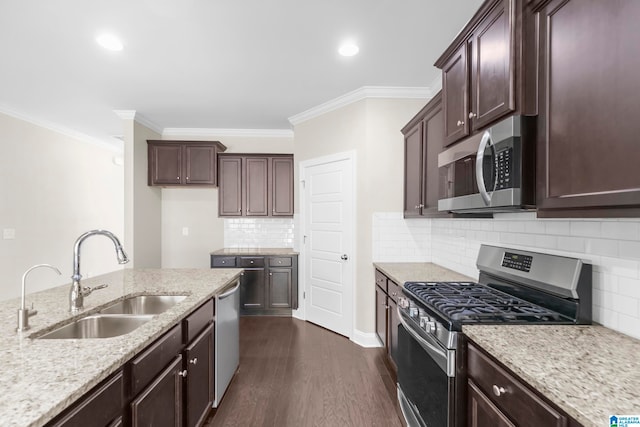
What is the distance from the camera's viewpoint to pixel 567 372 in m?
0.92

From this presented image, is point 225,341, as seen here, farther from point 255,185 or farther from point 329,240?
point 255,185

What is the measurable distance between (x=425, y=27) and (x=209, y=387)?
2.95m

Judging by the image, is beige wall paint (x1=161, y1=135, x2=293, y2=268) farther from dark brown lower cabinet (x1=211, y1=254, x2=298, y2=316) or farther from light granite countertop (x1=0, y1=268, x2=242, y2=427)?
light granite countertop (x1=0, y1=268, x2=242, y2=427)

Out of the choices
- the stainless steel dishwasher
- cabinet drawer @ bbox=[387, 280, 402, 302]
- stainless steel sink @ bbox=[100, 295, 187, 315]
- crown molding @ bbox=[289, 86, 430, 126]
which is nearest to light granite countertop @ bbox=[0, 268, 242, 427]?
stainless steel sink @ bbox=[100, 295, 187, 315]

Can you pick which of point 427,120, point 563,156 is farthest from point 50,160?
point 563,156

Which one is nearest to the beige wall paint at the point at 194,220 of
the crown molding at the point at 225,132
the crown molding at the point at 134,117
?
the crown molding at the point at 225,132

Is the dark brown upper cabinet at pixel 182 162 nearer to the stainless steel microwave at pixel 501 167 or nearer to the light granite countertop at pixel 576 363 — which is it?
the stainless steel microwave at pixel 501 167

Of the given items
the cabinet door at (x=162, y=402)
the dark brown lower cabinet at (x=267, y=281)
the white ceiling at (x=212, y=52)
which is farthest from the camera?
the dark brown lower cabinet at (x=267, y=281)

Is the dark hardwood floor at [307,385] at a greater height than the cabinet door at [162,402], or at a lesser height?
lesser

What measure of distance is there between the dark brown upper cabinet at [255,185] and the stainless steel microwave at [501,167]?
2960 millimetres

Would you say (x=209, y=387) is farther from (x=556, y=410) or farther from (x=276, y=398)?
(x=556, y=410)

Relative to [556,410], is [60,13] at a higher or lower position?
higher

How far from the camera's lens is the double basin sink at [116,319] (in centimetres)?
142

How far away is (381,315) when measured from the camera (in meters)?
2.91
